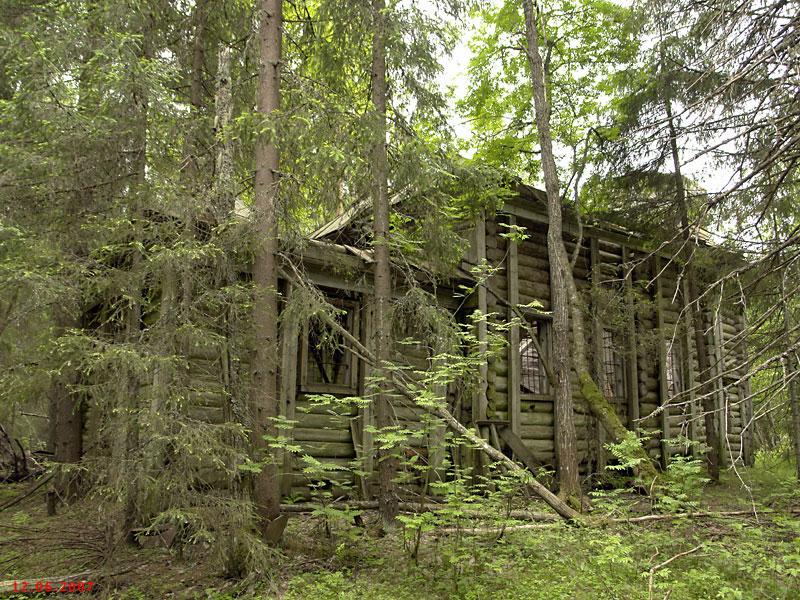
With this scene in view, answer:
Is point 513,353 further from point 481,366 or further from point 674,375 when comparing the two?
point 674,375

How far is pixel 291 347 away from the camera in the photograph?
9992mm

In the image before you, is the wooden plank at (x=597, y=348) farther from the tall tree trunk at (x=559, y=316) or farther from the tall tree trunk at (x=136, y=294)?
the tall tree trunk at (x=136, y=294)

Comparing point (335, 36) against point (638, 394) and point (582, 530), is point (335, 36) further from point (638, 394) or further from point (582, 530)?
point (638, 394)

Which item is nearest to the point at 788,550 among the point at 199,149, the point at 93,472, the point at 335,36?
the point at 93,472

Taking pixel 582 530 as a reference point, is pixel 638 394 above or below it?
above

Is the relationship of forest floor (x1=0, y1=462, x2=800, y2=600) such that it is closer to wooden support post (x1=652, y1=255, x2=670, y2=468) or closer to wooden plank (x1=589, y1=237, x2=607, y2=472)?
wooden plank (x1=589, y1=237, x2=607, y2=472)

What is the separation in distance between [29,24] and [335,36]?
4.14m

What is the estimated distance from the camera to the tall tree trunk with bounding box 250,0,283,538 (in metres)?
6.70

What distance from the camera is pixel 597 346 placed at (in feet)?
45.7

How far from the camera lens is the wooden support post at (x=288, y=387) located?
950 centimetres
